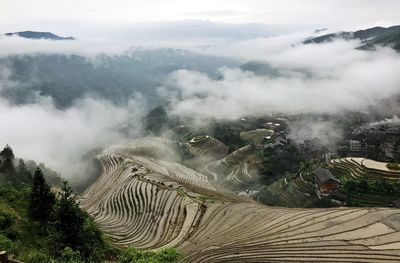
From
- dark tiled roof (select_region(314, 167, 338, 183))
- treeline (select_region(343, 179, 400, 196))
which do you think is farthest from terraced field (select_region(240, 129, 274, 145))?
treeline (select_region(343, 179, 400, 196))

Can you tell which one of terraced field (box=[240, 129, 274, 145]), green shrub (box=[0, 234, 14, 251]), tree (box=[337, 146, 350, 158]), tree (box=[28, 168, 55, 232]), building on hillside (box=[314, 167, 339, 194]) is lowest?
terraced field (box=[240, 129, 274, 145])

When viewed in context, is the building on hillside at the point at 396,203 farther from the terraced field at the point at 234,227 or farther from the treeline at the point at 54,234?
the treeline at the point at 54,234

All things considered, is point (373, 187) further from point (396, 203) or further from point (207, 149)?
point (207, 149)

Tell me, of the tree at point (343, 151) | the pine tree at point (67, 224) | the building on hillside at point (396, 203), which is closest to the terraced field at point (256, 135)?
the tree at point (343, 151)

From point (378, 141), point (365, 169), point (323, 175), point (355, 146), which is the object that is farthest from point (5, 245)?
point (378, 141)

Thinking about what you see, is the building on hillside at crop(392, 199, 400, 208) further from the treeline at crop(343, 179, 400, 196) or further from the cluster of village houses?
the cluster of village houses
